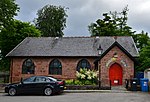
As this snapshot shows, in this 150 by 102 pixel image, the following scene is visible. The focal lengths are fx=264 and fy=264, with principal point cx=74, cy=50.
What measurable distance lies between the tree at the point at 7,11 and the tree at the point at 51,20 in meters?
23.4

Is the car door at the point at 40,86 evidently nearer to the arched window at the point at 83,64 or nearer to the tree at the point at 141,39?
the arched window at the point at 83,64

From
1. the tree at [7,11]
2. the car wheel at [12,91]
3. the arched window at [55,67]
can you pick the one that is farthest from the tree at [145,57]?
the tree at [7,11]

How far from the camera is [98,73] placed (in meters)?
27.0

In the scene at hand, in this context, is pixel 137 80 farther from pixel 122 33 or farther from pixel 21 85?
pixel 122 33

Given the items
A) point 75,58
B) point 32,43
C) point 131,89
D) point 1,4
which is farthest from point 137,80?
point 1,4

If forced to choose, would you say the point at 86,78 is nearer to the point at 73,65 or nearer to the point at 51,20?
the point at 73,65

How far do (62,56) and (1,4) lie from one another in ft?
29.2

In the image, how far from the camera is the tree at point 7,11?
29.5m

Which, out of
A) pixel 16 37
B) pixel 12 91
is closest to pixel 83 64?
pixel 12 91

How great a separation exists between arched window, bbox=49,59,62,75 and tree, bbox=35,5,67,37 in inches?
971

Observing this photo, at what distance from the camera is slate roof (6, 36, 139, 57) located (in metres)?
29.8

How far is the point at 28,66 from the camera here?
99.6ft

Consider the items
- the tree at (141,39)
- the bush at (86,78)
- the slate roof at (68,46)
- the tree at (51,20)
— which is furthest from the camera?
the tree at (51,20)

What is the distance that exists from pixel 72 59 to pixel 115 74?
199 inches
